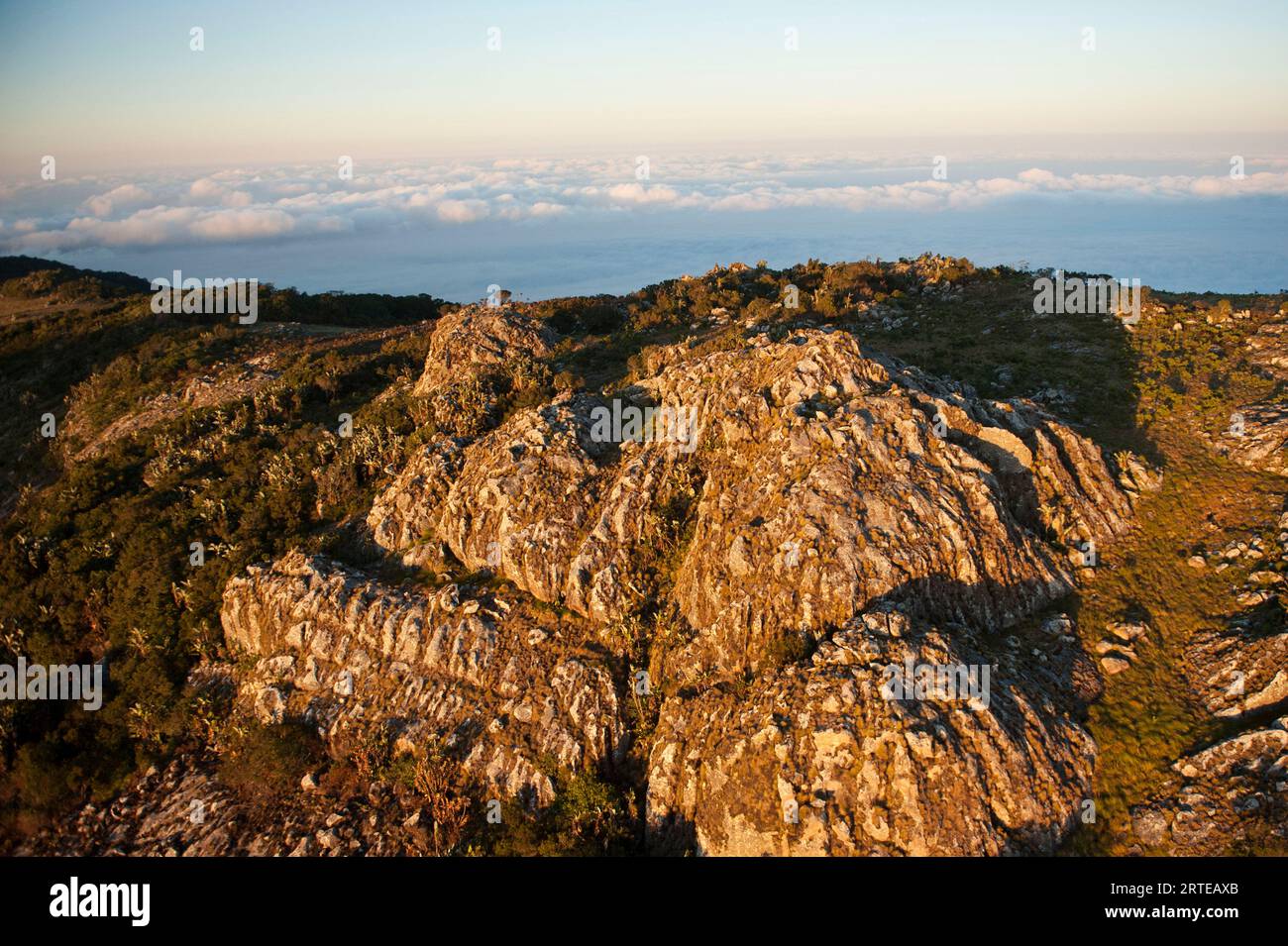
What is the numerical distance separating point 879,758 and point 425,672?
36.5ft

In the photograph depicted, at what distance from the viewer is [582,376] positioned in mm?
28453

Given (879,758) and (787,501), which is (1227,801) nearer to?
(879,758)

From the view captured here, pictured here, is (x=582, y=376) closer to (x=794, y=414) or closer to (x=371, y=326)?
(x=794, y=414)

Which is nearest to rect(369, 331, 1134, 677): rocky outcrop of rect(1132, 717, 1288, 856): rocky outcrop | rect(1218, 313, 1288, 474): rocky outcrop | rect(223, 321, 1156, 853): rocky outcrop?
rect(223, 321, 1156, 853): rocky outcrop

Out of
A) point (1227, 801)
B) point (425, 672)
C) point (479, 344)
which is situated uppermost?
point (479, 344)

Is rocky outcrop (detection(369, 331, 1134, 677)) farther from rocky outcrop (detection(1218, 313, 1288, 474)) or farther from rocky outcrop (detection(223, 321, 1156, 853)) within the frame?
rocky outcrop (detection(1218, 313, 1288, 474))

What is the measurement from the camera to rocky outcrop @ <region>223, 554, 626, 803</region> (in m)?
14.6

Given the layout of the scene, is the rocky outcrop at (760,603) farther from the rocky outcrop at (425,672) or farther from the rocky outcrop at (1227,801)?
the rocky outcrop at (1227,801)

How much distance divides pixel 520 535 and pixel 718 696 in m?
7.05

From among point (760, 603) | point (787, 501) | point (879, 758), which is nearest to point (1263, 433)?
point (787, 501)

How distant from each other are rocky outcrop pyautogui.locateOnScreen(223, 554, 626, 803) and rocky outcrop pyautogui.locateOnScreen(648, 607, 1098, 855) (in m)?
2.52

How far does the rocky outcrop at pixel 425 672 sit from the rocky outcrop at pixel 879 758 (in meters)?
2.52

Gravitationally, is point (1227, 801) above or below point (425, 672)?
below

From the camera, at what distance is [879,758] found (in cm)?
1182
